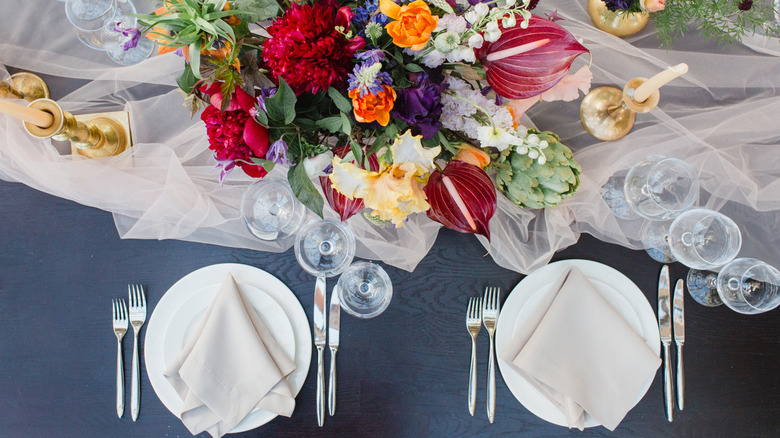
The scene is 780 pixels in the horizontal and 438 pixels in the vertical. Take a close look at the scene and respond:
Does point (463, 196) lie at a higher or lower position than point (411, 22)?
lower

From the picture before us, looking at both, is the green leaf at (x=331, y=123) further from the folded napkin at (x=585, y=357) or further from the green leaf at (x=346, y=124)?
the folded napkin at (x=585, y=357)

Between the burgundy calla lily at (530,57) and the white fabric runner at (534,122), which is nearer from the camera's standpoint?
the burgundy calla lily at (530,57)

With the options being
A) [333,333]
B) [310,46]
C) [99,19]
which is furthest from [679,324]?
[99,19]

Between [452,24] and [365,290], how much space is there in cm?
60

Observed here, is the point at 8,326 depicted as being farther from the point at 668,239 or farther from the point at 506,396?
the point at 668,239

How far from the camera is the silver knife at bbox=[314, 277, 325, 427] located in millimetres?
953

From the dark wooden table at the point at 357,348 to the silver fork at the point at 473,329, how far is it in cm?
1

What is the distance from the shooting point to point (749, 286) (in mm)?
945

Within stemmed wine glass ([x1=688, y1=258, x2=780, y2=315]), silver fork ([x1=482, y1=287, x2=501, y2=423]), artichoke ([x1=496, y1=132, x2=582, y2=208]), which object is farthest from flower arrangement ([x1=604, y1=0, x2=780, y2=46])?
silver fork ([x1=482, y1=287, x2=501, y2=423])

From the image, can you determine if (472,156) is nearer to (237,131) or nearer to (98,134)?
(237,131)

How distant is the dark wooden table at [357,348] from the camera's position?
967mm

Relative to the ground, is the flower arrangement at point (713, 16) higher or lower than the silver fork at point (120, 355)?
higher

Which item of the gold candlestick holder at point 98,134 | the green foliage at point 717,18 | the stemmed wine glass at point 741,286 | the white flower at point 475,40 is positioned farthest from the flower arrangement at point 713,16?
the gold candlestick holder at point 98,134

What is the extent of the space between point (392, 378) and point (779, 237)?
79cm
